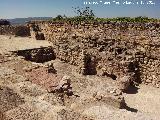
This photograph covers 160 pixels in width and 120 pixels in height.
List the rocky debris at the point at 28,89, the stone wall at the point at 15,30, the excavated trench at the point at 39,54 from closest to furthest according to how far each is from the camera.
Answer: the rocky debris at the point at 28,89 → the excavated trench at the point at 39,54 → the stone wall at the point at 15,30

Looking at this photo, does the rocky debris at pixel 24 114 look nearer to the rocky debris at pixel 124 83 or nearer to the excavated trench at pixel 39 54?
the rocky debris at pixel 124 83

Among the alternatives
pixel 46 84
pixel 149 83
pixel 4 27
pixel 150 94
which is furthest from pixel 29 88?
pixel 4 27

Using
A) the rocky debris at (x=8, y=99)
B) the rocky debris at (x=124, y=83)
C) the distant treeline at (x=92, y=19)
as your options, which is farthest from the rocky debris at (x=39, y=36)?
the rocky debris at (x=8, y=99)

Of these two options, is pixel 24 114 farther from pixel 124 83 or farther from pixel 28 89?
pixel 124 83

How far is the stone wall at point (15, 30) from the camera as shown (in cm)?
2733

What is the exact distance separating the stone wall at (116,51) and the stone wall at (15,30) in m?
9.65

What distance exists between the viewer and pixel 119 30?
648 inches

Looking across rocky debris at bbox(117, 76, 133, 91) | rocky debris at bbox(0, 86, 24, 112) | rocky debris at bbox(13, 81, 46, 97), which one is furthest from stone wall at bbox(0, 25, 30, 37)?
rocky debris at bbox(0, 86, 24, 112)

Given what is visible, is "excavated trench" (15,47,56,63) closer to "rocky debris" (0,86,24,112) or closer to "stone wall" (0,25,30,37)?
"stone wall" (0,25,30,37)

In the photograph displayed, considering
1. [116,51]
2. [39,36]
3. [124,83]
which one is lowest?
[124,83]

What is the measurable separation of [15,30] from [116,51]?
1528 cm

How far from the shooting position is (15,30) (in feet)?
91.2

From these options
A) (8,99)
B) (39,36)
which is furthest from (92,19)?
(8,99)

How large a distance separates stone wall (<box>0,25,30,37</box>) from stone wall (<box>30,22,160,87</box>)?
9646mm
